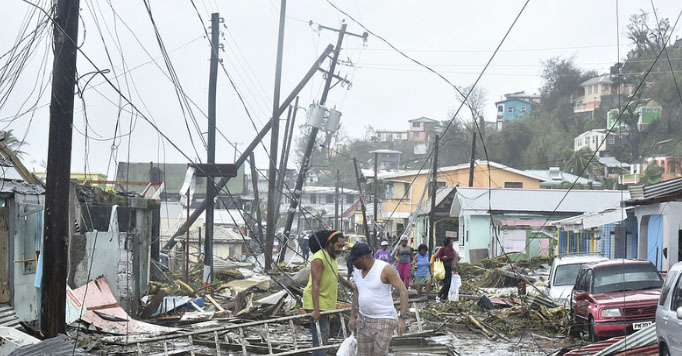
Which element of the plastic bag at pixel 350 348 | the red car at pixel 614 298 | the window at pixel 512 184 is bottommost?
the red car at pixel 614 298

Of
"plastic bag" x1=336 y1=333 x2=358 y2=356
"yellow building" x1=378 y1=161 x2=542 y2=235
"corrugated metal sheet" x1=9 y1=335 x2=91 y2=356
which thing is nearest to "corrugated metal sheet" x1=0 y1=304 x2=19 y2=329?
"corrugated metal sheet" x1=9 y1=335 x2=91 y2=356

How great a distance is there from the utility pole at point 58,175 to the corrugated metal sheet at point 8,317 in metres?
3.67

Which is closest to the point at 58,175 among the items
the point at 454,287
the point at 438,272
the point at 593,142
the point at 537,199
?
the point at 454,287

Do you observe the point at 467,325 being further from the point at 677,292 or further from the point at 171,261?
the point at 171,261

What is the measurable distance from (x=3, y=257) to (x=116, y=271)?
4.55 metres

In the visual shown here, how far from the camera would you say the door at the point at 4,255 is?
1455cm

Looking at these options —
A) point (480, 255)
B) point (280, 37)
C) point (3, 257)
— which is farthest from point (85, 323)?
point (480, 255)

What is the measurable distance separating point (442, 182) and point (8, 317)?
2102 inches

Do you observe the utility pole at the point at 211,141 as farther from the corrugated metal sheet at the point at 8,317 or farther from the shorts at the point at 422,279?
the corrugated metal sheet at the point at 8,317

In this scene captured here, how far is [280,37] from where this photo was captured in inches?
1161

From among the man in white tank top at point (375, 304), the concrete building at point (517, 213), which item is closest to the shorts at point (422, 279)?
the man in white tank top at point (375, 304)

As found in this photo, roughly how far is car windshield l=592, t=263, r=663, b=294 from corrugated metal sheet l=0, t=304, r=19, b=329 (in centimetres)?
1037

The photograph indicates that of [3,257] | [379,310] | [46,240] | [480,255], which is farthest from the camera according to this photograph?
[480,255]

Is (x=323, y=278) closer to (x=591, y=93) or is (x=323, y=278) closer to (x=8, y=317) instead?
(x=8, y=317)
